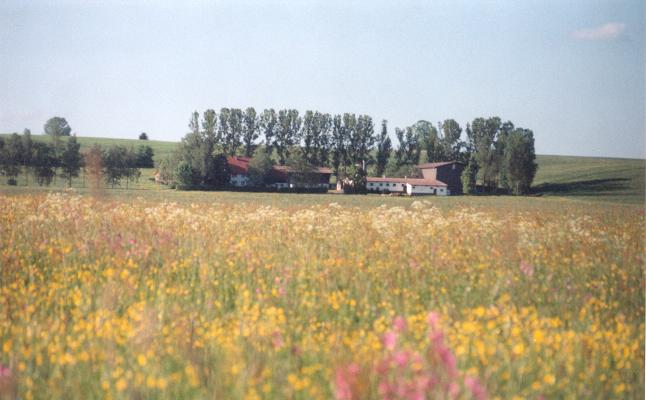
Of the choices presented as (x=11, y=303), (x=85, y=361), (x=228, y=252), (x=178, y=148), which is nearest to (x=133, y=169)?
(x=178, y=148)

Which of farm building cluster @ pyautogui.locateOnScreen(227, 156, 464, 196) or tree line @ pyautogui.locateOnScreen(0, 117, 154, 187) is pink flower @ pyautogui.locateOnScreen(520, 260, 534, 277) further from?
farm building cluster @ pyautogui.locateOnScreen(227, 156, 464, 196)

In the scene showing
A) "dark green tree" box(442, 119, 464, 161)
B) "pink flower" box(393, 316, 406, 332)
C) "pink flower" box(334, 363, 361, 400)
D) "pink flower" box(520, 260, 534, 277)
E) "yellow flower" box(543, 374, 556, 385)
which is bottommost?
"yellow flower" box(543, 374, 556, 385)

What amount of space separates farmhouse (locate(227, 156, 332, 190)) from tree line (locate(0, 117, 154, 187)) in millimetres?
2263

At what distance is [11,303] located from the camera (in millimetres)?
3918

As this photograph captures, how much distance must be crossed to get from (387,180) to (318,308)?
18.5 m

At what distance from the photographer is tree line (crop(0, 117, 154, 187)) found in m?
8.39

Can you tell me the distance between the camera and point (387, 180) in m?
22.0

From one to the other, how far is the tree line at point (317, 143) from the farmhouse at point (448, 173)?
0.30 m

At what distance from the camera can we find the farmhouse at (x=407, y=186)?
17788 millimetres

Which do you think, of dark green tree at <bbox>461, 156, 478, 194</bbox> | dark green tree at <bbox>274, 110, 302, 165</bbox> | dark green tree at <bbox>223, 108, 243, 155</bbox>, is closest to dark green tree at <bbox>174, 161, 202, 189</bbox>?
dark green tree at <bbox>223, 108, 243, 155</bbox>

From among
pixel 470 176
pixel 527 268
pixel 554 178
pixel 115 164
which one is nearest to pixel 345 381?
pixel 527 268

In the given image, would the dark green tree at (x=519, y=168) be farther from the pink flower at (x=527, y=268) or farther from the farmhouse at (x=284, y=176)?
the farmhouse at (x=284, y=176)

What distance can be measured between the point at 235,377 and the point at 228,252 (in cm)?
308

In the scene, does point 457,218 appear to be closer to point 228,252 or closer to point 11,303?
point 228,252
